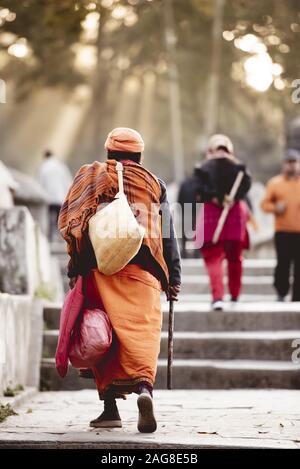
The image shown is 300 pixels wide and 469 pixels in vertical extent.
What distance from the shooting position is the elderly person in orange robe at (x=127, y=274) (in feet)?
24.1

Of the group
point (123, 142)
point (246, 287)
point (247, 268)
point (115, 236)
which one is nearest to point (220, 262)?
point (246, 287)

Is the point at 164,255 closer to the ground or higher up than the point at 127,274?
higher up

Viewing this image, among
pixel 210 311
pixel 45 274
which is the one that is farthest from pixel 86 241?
pixel 45 274

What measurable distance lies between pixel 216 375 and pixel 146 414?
9.98 feet

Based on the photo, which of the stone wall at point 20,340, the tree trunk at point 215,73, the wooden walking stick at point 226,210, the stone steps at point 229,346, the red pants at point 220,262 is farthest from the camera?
the tree trunk at point 215,73

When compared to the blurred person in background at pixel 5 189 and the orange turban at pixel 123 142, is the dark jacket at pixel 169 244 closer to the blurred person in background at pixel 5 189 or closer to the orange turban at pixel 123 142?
the orange turban at pixel 123 142

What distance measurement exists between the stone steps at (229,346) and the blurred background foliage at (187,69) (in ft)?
32.7

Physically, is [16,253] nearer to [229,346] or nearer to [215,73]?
[229,346]

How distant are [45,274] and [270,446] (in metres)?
6.09

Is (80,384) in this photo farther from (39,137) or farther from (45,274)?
(39,137)

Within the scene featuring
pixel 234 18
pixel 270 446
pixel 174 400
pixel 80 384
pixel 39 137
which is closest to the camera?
pixel 270 446

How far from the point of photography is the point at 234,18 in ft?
84.7

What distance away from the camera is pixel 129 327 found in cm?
736

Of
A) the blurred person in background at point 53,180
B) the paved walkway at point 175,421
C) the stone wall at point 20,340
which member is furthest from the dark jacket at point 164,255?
the blurred person in background at point 53,180
